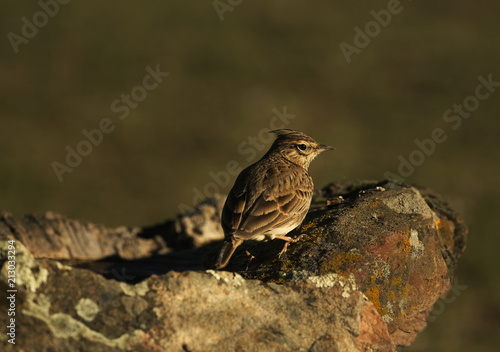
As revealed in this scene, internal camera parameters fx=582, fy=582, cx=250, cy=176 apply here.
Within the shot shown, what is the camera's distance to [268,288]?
4.87m

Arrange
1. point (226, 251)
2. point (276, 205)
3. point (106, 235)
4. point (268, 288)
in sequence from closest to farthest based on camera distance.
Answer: point (268, 288) < point (226, 251) < point (276, 205) < point (106, 235)

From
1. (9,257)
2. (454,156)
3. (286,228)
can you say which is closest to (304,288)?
(286,228)

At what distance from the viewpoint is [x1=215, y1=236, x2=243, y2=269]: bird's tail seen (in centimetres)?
580

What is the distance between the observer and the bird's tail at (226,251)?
19.0 ft

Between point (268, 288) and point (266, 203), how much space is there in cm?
202

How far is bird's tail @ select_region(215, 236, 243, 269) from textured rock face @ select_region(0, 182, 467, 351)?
295 millimetres

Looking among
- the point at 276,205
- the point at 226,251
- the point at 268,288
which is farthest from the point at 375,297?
the point at 276,205

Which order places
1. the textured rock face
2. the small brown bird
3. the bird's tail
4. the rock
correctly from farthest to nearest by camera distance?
the rock < the small brown bird < the bird's tail < the textured rock face

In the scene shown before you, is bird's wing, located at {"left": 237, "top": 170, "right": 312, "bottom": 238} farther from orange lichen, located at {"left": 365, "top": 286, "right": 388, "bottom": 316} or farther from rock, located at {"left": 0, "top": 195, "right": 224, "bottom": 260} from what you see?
rock, located at {"left": 0, "top": 195, "right": 224, "bottom": 260}

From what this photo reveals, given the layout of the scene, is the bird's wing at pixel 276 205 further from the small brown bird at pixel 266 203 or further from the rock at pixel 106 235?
the rock at pixel 106 235

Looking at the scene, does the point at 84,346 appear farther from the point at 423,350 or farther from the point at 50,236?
the point at 423,350

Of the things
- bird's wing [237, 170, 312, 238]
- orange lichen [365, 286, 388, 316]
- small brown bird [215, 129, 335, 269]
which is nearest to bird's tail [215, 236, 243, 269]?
small brown bird [215, 129, 335, 269]

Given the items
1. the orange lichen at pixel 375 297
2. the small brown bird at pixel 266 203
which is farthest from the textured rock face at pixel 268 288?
the small brown bird at pixel 266 203

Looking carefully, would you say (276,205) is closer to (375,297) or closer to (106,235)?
(375,297)
